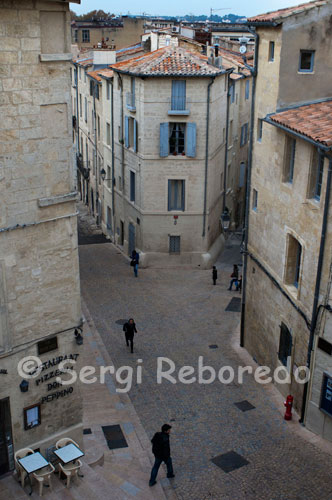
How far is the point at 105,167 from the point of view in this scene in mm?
44406

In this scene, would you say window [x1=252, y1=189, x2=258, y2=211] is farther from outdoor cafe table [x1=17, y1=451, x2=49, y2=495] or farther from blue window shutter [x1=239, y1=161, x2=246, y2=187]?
blue window shutter [x1=239, y1=161, x2=246, y2=187]

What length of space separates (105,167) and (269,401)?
1043 inches

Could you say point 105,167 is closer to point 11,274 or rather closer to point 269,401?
point 269,401

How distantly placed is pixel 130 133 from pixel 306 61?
1756cm

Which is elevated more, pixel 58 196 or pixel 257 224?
pixel 58 196

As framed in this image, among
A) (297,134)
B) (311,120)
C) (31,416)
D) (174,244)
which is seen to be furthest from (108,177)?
(31,416)

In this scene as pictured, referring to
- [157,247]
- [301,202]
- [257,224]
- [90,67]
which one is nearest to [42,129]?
[301,202]

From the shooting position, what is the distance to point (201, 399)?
2231 cm

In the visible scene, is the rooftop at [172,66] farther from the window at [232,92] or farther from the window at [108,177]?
the window at [108,177]

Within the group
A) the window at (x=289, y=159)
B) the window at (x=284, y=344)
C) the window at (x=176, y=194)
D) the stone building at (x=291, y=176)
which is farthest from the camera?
the window at (x=176, y=194)

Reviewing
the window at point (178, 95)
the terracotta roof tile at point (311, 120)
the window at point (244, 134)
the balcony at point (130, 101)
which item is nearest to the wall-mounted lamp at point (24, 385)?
the terracotta roof tile at point (311, 120)

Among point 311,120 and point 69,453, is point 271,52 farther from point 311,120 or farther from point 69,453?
point 69,453

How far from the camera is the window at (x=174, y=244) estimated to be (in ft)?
122

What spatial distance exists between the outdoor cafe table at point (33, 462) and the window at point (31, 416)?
822 mm
